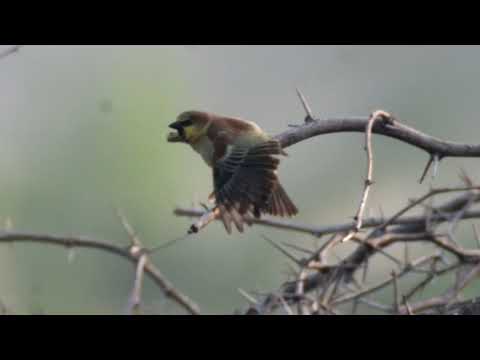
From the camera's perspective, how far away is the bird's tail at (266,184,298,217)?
4254 millimetres

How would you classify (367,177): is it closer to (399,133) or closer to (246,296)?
(399,133)

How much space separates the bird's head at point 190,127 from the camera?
14.4ft

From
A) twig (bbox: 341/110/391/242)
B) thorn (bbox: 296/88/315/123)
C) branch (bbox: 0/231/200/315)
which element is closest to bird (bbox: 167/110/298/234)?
thorn (bbox: 296/88/315/123)

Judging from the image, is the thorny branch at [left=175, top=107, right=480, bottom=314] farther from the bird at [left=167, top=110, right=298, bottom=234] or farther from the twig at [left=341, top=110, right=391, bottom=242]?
the bird at [left=167, top=110, right=298, bottom=234]

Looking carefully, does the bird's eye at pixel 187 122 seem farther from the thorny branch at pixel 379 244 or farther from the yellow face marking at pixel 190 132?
the thorny branch at pixel 379 244

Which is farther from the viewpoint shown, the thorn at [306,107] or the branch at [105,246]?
the branch at [105,246]

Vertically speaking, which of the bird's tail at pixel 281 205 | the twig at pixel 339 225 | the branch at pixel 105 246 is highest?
the bird's tail at pixel 281 205

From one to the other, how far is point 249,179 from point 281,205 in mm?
411

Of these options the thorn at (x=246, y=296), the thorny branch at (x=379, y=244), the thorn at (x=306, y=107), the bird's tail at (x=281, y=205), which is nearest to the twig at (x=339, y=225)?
the thorny branch at (x=379, y=244)

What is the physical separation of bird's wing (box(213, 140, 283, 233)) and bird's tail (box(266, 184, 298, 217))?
185 mm

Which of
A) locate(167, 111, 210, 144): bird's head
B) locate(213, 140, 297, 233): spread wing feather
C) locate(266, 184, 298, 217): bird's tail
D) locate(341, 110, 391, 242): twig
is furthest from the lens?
locate(167, 111, 210, 144): bird's head

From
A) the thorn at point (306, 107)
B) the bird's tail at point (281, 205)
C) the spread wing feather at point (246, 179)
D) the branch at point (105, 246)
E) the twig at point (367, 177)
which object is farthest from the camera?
the branch at point (105, 246)

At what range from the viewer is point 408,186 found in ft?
23.8
